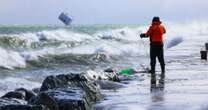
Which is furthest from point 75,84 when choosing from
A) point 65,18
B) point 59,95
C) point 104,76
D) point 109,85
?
point 65,18

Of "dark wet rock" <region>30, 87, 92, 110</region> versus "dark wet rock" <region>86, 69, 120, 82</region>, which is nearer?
"dark wet rock" <region>30, 87, 92, 110</region>

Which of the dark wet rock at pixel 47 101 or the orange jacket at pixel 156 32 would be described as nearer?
the dark wet rock at pixel 47 101

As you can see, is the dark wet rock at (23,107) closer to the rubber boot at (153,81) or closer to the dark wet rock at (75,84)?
the dark wet rock at (75,84)

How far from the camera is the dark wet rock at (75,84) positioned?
1102 centimetres

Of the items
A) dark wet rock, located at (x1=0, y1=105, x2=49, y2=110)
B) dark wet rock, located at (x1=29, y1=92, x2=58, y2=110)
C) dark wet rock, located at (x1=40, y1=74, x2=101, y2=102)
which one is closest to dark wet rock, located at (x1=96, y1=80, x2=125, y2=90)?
dark wet rock, located at (x1=40, y1=74, x2=101, y2=102)

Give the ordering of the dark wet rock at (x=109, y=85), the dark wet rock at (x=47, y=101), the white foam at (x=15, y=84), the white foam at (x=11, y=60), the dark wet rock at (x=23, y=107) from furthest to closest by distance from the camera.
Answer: the white foam at (x=11, y=60) < the white foam at (x=15, y=84) < the dark wet rock at (x=109, y=85) < the dark wet rock at (x=47, y=101) < the dark wet rock at (x=23, y=107)

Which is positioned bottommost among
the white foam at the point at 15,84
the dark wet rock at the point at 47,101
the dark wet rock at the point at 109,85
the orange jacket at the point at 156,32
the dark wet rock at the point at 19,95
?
the white foam at the point at 15,84

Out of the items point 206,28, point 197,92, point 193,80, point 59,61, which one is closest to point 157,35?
point 193,80

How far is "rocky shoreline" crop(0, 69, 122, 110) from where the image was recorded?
29.6 ft

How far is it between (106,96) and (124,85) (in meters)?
1.96

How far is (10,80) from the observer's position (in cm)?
1723

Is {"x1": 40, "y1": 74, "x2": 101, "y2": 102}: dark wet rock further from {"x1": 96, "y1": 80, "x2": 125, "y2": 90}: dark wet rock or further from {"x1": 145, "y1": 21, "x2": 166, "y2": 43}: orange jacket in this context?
{"x1": 145, "y1": 21, "x2": 166, "y2": 43}: orange jacket

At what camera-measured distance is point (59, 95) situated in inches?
376

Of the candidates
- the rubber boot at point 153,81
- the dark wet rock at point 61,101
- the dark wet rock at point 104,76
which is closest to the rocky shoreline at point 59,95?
the dark wet rock at point 61,101
